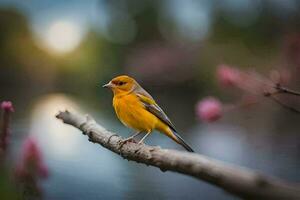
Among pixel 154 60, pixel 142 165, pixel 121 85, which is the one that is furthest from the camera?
pixel 154 60

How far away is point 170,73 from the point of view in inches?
222

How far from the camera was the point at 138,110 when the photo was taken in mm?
809

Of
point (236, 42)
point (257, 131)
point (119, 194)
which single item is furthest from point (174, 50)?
point (119, 194)

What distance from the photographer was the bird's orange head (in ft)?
2.39

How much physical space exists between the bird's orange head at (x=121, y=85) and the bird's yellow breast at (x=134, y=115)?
20 mm

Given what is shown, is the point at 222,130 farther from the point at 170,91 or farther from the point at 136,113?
the point at 136,113

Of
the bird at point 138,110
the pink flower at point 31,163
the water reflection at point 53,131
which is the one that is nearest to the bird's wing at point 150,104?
the bird at point 138,110

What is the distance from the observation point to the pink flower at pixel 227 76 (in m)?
0.91

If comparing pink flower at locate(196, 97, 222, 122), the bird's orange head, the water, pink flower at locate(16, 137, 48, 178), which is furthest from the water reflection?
pink flower at locate(16, 137, 48, 178)

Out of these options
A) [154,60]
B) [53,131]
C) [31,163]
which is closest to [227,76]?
[31,163]

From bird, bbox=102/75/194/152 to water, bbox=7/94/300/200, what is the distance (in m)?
0.08

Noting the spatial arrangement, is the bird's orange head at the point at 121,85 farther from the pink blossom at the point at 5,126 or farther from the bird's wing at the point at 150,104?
the pink blossom at the point at 5,126

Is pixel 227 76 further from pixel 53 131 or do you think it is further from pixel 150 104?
pixel 53 131

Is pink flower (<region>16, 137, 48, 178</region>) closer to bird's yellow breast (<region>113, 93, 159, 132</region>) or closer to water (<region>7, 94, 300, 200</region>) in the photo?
water (<region>7, 94, 300, 200</region>)
